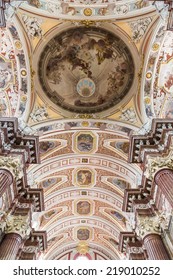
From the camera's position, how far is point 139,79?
14.1m

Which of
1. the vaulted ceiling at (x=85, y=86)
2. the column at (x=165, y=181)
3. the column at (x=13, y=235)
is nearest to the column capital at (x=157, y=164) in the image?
the column at (x=165, y=181)

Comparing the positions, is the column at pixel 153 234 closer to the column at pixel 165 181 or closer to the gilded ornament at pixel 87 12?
the column at pixel 165 181

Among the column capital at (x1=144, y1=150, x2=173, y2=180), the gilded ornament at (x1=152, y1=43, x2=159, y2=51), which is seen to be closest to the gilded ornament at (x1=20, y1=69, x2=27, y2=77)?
the gilded ornament at (x1=152, y1=43, x2=159, y2=51)

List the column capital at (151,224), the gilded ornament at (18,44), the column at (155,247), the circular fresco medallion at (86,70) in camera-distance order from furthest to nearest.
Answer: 1. the circular fresco medallion at (86,70)
2. the gilded ornament at (18,44)
3. the column capital at (151,224)
4. the column at (155,247)

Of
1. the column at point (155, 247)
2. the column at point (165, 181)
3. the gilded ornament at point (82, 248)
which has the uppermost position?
the gilded ornament at point (82, 248)

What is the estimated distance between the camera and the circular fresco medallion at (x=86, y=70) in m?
13.8

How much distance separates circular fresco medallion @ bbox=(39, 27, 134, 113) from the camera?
45.2 ft

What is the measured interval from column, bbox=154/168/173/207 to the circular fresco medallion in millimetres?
6025

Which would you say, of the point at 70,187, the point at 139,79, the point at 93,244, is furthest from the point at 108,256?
the point at 139,79

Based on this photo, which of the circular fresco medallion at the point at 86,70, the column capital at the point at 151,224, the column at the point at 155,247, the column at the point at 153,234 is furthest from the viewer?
the circular fresco medallion at the point at 86,70

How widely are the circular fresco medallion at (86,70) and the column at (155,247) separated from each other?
7281 millimetres

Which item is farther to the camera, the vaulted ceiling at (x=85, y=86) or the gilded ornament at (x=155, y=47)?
the gilded ornament at (x=155, y=47)

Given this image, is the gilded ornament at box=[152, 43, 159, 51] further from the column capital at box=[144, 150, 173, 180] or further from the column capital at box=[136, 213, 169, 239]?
the column capital at box=[136, 213, 169, 239]
